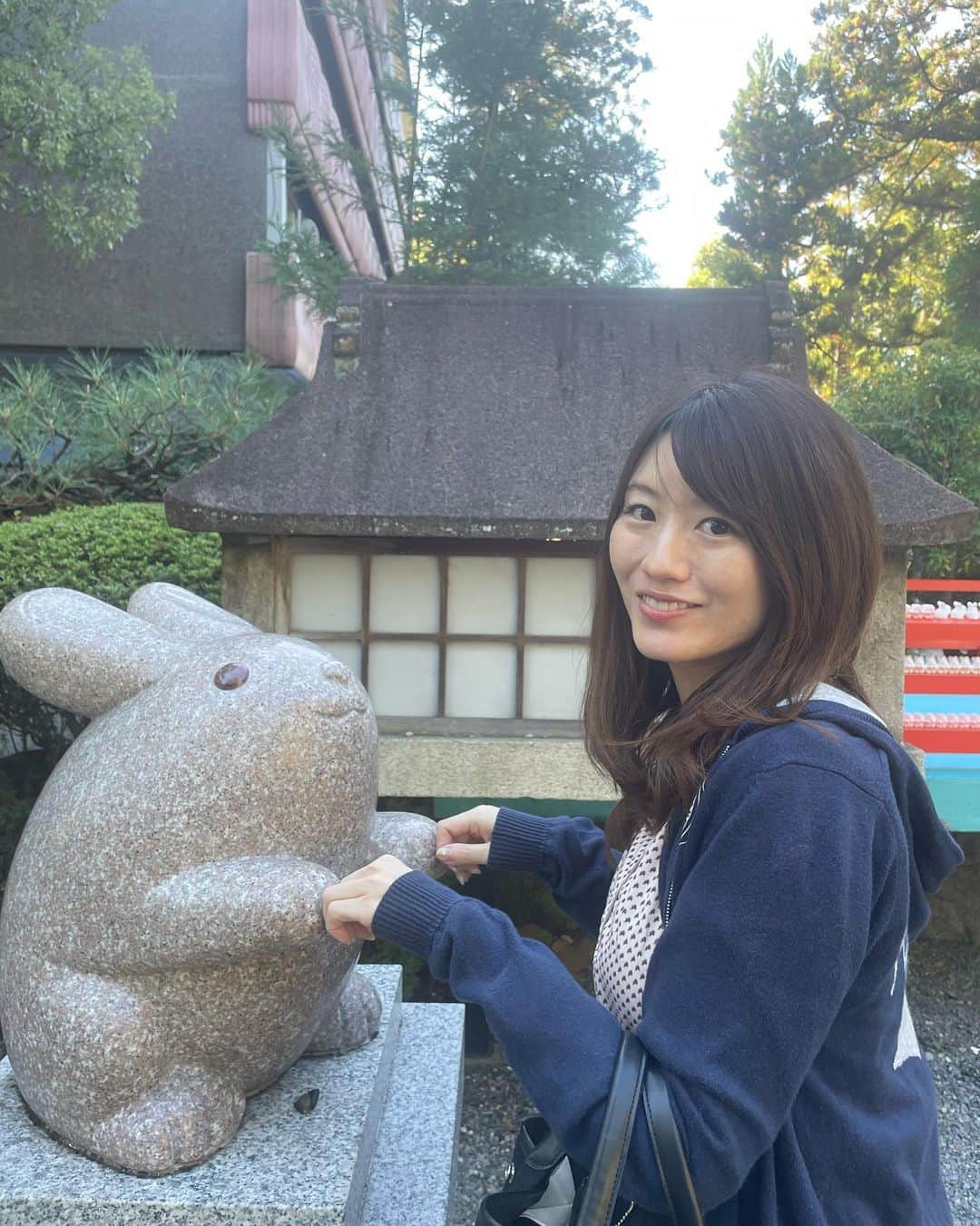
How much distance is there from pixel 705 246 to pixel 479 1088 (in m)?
17.0

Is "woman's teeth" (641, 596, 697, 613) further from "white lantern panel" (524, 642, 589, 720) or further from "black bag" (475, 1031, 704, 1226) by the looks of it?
"white lantern panel" (524, 642, 589, 720)

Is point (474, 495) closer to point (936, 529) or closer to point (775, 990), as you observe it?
point (936, 529)

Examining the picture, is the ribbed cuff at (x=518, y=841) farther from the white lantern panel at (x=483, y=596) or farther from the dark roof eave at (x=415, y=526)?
the white lantern panel at (x=483, y=596)

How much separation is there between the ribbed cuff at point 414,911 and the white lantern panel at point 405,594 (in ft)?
8.44

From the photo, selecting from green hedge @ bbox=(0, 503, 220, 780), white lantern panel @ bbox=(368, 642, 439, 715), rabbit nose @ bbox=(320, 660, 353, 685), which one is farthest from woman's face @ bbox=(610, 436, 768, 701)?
green hedge @ bbox=(0, 503, 220, 780)

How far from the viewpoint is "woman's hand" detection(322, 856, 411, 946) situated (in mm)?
1658

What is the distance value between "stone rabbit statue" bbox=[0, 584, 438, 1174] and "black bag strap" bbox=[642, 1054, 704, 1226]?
0.96 m

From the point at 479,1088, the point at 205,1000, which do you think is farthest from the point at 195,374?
the point at 205,1000

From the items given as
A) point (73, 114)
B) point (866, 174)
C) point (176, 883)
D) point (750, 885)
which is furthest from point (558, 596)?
point (866, 174)

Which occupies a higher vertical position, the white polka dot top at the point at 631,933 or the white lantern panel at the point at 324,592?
the white lantern panel at the point at 324,592

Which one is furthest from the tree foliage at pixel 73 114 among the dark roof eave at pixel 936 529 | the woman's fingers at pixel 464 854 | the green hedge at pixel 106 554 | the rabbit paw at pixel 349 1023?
the woman's fingers at pixel 464 854

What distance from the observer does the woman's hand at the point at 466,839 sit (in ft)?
7.30

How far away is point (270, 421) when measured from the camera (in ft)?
13.2

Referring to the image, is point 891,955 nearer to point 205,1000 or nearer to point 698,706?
point 698,706
